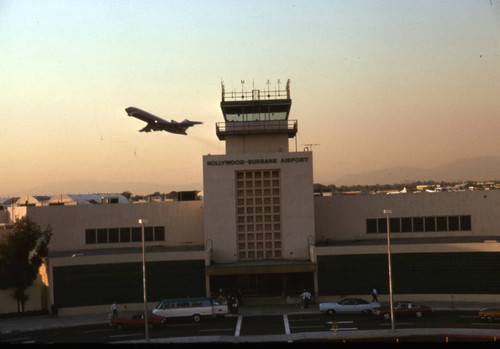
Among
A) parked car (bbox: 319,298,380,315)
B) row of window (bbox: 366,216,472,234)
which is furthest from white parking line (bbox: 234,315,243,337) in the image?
row of window (bbox: 366,216,472,234)

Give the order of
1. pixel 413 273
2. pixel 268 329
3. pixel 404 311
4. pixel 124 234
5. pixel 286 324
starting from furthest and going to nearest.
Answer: pixel 124 234 → pixel 413 273 → pixel 404 311 → pixel 286 324 → pixel 268 329

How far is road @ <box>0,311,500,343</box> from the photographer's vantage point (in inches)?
1465

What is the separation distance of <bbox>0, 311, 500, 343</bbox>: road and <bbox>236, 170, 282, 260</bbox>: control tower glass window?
10.1 m

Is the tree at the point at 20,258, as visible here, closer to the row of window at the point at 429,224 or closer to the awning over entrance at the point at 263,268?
the awning over entrance at the point at 263,268

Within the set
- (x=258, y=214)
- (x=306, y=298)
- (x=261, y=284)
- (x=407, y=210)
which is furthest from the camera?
(x=407, y=210)

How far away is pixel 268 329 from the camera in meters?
39.8

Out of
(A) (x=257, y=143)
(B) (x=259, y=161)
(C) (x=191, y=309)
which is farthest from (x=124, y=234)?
(C) (x=191, y=309)

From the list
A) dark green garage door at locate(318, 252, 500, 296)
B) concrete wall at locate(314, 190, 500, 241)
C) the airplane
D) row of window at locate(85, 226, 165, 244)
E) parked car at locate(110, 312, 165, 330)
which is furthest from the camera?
the airplane

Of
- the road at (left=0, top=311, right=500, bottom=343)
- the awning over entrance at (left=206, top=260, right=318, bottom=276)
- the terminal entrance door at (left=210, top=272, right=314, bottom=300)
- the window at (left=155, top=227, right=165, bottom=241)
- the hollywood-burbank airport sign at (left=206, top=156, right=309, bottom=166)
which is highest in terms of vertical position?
the hollywood-burbank airport sign at (left=206, top=156, right=309, bottom=166)

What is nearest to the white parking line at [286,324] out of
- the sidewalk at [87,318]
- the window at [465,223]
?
the sidewalk at [87,318]

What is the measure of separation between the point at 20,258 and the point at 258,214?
21.7 metres

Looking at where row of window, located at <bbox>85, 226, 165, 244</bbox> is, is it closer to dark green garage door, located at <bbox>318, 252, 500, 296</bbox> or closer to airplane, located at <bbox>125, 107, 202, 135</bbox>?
airplane, located at <bbox>125, 107, 202, 135</bbox>

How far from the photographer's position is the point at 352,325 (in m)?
40.6

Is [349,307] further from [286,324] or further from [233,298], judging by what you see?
[233,298]
